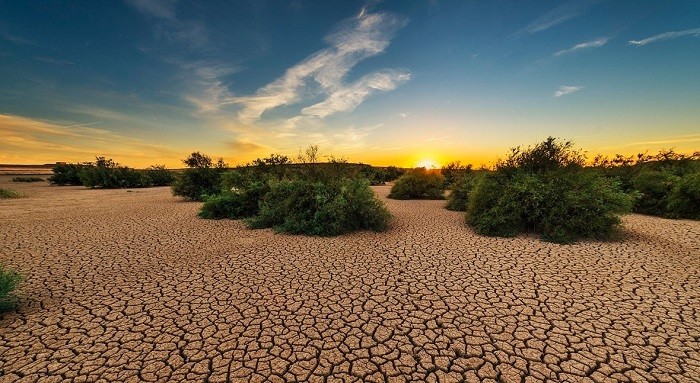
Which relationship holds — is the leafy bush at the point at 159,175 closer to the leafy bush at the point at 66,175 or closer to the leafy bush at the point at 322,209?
the leafy bush at the point at 66,175

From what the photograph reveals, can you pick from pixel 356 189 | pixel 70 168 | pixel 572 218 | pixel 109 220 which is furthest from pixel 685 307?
pixel 70 168

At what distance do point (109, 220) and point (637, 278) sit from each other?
15.1m

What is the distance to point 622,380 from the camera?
2.60m

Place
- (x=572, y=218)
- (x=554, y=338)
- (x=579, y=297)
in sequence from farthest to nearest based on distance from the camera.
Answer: (x=572, y=218) → (x=579, y=297) → (x=554, y=338)

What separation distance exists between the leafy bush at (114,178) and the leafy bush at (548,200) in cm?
2968

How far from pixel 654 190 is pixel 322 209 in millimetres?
13415

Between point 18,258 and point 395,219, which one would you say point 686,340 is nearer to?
point 395,219

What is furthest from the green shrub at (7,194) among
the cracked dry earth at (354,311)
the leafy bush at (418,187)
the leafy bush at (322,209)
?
the leafy bush at (418,187)

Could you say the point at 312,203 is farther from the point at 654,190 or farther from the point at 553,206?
the point at 654,190

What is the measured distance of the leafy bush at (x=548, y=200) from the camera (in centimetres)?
736

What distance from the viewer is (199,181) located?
631 inches

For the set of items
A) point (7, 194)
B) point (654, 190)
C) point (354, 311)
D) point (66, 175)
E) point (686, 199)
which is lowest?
point (354, 311)

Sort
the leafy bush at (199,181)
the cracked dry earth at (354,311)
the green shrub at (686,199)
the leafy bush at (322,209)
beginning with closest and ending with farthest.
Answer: the cracked dry earth at (354,311) < the leafy bush at (322,209) < the green shrub at (686,199) < the leafy bush at (199,181)

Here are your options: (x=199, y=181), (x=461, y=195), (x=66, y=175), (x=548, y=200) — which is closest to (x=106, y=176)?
(x=66, y=175)
